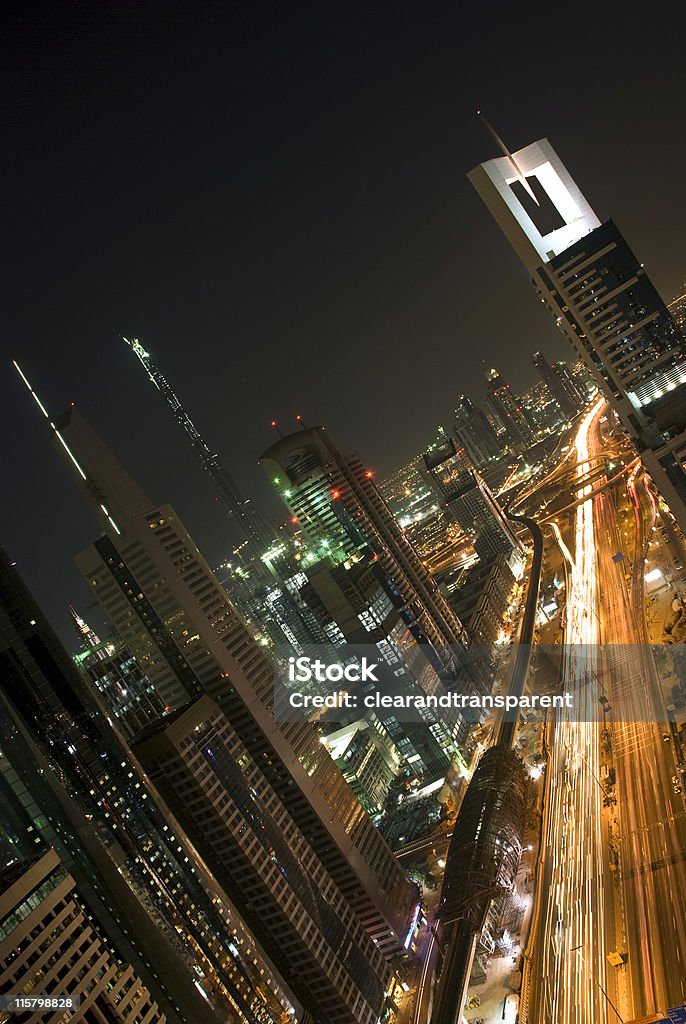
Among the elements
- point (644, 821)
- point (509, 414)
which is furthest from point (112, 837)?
point (509, 414)

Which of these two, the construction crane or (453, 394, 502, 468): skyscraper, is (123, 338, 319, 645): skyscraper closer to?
the construction crane

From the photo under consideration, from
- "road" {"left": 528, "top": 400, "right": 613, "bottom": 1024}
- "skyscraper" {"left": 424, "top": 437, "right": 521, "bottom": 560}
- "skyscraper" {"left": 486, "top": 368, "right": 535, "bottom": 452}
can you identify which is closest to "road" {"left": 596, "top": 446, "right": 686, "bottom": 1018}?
"road" {"left": 528, "top": 400, "right": 613, "bottom": 1024}

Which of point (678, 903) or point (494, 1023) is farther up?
point (678, 903)

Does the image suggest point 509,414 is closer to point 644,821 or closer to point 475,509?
point 475,509

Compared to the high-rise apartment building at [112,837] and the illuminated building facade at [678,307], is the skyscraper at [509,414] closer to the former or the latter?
the illuminated building facade at [678,307]

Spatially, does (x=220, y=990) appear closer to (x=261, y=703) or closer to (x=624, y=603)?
(x=261, y=703)

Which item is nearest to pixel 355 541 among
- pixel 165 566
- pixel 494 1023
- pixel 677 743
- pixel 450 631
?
pixel 450 631
